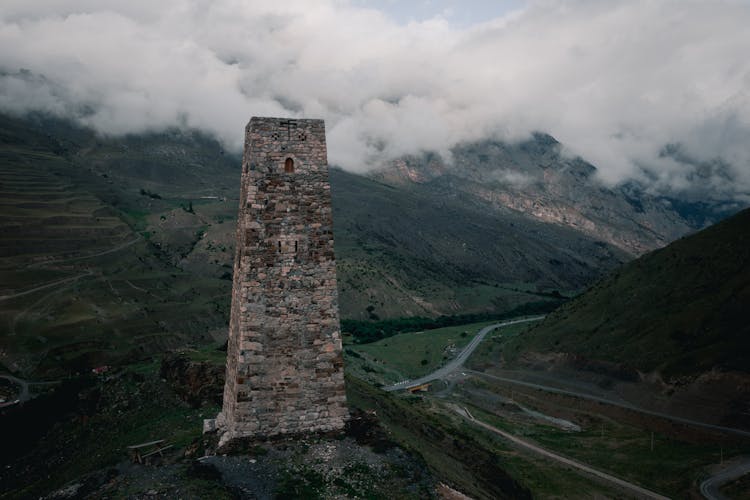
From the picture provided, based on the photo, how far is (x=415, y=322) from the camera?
122 meters

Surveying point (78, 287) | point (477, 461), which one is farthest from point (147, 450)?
point (78, 287)

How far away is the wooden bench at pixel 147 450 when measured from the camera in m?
16.4

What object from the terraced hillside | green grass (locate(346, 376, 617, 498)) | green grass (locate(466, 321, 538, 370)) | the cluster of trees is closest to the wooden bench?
green grass (locate(346, 376, 617, 498))

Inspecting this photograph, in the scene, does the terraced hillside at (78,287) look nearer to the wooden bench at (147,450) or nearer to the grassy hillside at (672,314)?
the wooden bench at (147,450)

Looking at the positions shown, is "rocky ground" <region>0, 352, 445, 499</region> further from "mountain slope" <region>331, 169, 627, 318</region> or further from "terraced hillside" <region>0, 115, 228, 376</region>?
"mountain slope" <region>331, 169, 627, 318</region>

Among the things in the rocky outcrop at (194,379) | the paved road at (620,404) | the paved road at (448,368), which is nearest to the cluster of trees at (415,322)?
the paved road at (448,368)

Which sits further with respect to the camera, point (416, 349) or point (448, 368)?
point (416, 349)

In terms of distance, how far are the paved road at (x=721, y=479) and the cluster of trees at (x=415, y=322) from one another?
214 ft

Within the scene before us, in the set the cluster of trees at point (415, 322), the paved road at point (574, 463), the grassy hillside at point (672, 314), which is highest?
the grassy hillside at point (672, 314)

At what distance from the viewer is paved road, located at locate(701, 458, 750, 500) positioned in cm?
3412

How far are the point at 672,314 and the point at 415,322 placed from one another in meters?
64.0

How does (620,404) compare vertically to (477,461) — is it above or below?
below

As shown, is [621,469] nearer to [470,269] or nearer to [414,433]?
[414,433]

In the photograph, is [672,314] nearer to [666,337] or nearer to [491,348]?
[666,337]
